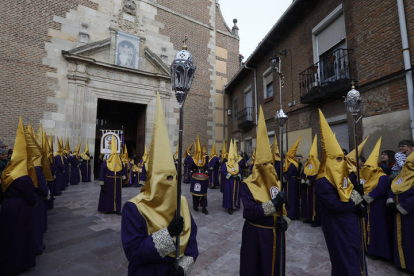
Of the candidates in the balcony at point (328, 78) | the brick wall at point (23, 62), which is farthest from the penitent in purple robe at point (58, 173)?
the balcony at point (328, 78)

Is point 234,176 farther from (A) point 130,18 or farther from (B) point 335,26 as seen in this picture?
(A) point 130,18

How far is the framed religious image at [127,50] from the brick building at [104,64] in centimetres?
6

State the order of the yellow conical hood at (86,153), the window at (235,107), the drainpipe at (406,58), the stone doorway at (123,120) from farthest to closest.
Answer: the window at (235,107)
the stone doorway at (123,120)
the yellow conical hood at (86,153)
the drainpipe at (406,58)

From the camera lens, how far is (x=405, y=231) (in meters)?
3.51

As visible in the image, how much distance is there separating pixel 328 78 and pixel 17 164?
876cm

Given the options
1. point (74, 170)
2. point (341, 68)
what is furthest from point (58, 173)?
point (341, 68)

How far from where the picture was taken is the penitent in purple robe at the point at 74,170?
10.9 metres

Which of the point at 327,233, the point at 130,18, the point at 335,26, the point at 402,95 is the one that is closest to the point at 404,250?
the point at 327,233

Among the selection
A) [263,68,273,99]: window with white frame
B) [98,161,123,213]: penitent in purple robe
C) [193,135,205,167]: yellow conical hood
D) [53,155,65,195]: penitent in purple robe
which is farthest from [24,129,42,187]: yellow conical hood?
[263,68,273,99]: window with white frame

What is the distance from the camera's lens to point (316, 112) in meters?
8.38

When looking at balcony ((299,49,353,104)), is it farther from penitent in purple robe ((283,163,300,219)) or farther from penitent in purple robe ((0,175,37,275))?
penitent in purple robe ((0,175,37,275))

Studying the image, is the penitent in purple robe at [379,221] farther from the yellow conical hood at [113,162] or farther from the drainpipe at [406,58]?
the yellow conical hood at [113,162]

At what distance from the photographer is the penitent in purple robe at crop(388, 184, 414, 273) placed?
3.41 metres

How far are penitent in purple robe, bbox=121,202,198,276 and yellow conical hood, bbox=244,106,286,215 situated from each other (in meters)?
1.23
